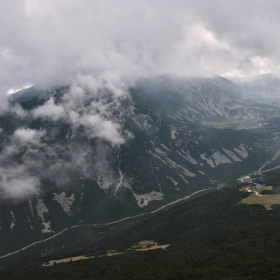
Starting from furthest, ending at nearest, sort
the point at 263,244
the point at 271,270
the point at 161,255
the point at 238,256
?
the point at 161,255 < the point at 263,244 < the point at 238,256 < the point at 271,270

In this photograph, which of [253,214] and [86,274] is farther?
[253,214]

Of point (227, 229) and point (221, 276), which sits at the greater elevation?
point (221, 276)

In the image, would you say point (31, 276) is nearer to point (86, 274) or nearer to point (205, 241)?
point (86, 274)

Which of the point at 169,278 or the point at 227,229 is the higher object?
the point at 169,278

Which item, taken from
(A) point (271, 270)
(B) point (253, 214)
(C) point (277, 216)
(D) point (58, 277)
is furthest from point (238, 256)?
(D) point (58, 277)

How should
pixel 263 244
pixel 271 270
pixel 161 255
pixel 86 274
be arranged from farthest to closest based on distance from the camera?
pixel 161 255
pixel 86 274
pixel 263 244
pixel 271 270

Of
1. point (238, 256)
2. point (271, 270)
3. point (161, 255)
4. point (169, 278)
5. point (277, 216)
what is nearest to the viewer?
point (271, 270)

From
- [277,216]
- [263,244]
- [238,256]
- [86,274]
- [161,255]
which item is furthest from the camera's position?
[277,216]

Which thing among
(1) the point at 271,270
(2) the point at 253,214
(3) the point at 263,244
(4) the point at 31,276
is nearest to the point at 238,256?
(3) the point at 263,244

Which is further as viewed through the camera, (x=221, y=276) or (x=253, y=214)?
(x=253, y=214)

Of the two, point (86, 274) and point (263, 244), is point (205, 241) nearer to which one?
point (263, 244)
